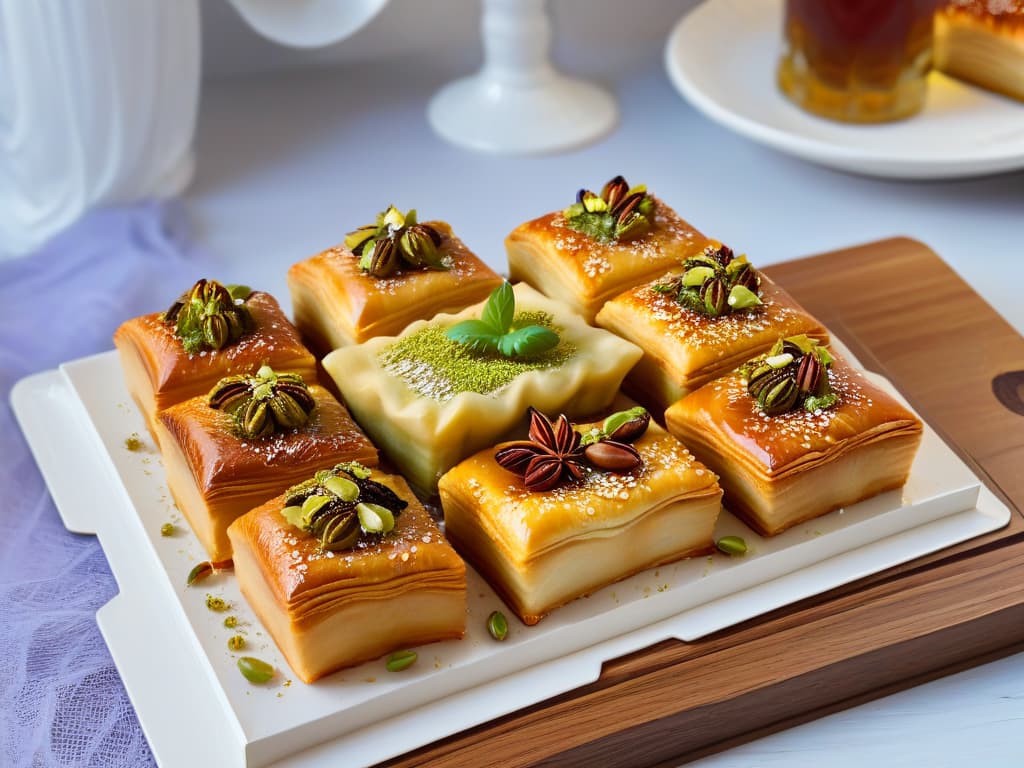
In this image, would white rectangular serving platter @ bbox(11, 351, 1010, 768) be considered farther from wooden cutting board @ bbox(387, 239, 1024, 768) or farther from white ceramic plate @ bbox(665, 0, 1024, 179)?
white ceramic plate @ bbox(665, 0, 1024, 179)

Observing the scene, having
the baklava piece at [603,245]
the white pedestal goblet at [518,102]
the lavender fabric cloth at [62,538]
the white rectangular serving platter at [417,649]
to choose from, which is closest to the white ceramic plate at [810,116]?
the white pedestal goblet at [518,102]

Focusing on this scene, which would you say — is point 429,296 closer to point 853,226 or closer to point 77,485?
point 77,485

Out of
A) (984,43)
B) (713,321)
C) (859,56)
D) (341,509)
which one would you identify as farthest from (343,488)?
(984,43)

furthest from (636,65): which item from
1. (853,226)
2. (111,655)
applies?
(111,655)

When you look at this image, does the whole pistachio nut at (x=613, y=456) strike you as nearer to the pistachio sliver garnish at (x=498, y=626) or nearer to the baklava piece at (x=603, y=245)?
the pistachio sliver garnish at (x=498, y=626)

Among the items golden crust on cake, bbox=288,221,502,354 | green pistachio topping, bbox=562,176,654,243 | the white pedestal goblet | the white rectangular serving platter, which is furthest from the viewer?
the white pedestal goblet

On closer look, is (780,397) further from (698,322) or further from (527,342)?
(527,342)

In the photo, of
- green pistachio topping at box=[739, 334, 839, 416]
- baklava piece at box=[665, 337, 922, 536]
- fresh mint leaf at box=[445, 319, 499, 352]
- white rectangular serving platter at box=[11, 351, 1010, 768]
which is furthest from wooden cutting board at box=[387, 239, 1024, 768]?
fresh mint leaf at box=[445, 319, 499, 352]
